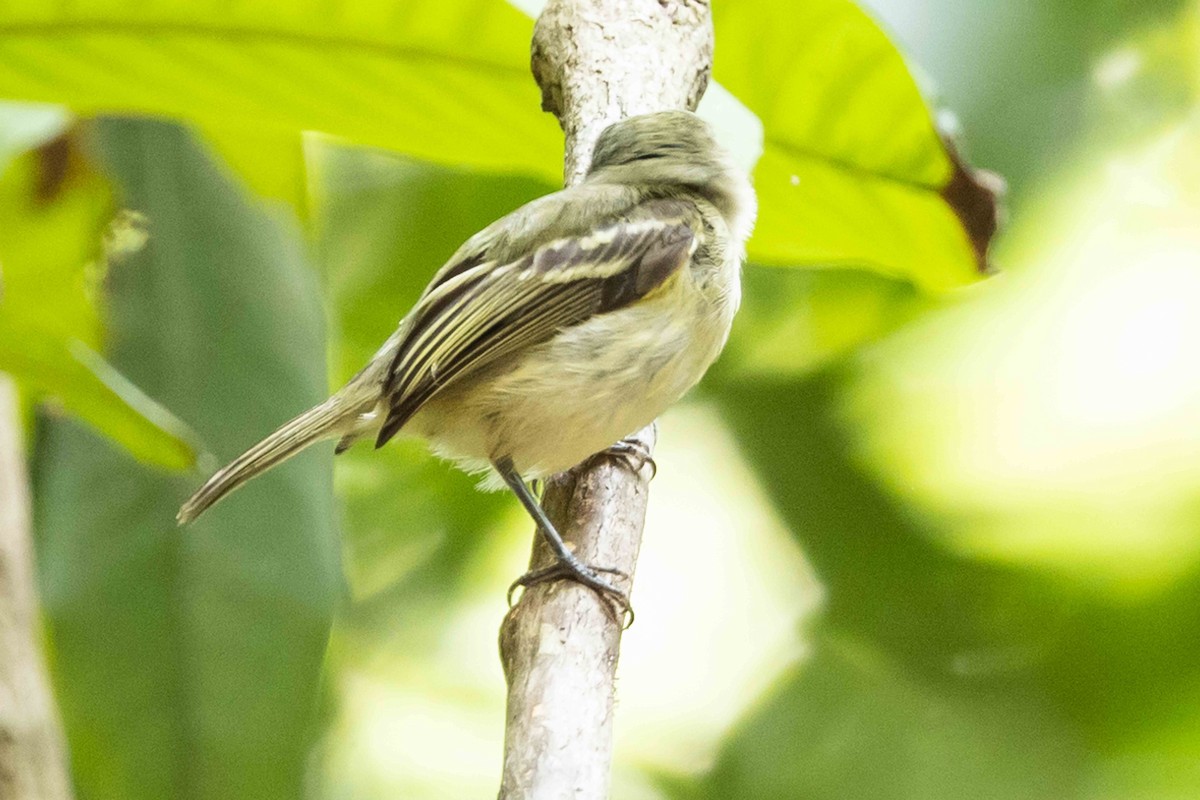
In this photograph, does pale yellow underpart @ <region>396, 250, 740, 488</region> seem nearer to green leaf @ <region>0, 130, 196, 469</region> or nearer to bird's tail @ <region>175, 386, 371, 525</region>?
bird's tail @ <region>175, 386, 371, 525</region>

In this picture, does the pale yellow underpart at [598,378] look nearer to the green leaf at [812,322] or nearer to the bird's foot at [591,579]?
the bird's foot at [591,579]

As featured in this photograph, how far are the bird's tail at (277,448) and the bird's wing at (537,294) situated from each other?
67mm

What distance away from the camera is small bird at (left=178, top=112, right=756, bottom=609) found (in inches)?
65.8

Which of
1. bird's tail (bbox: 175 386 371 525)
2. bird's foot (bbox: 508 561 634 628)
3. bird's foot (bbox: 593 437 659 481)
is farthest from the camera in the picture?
bird's foot (bbox: 593 437 659 481)

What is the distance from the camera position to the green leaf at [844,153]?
1.82 meters

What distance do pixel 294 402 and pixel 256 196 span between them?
1.71 feet

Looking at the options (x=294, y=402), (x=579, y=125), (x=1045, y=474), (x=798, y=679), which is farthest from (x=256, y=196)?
(x=1045, y=474)

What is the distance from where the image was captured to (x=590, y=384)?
1676 millimetres

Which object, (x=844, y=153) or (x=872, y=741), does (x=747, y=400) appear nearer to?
(x=872, y=741)

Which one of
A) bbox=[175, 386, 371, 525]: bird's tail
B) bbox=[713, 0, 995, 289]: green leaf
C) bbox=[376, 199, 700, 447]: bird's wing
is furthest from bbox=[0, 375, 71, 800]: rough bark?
bbox=[713, 0, 995, 289]: green leaf

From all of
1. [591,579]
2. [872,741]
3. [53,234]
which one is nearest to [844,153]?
[591,579]

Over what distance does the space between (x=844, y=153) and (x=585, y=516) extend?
74 centimetres

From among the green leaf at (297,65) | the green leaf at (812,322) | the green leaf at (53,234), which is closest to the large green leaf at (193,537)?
the green leaf at (53,234)

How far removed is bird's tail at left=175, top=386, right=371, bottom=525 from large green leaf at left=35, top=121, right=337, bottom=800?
14.2 inches
